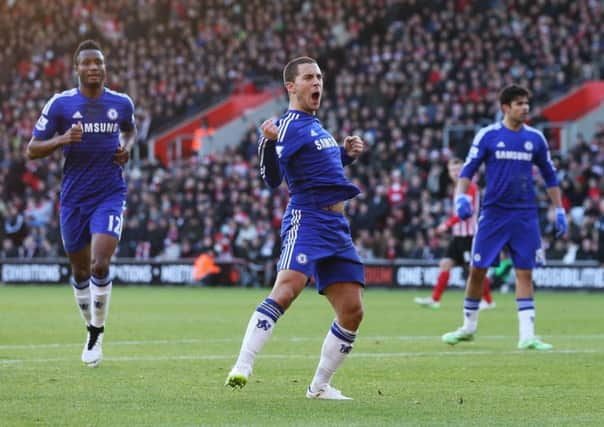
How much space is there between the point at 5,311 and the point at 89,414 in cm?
1336

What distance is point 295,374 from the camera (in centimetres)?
1099

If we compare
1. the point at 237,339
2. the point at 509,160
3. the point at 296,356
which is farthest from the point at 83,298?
the point at 509,160

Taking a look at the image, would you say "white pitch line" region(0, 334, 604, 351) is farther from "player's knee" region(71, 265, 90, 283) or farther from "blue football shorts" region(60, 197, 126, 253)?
"blue football shorts" region(60, 197, 126, 253)

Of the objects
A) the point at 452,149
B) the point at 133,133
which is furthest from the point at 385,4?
the point at 133,133

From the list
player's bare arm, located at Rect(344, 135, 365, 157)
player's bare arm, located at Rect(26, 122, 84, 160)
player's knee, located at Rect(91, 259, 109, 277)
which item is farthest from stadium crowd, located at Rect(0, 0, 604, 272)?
player's bare arm, located at Rect(344, 135, 365, 157)

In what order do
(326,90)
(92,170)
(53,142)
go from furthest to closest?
(326,90)
(92,170)
(53,142)

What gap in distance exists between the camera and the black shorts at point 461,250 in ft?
71.2

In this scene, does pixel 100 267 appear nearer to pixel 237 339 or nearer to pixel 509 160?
pixel 237 339

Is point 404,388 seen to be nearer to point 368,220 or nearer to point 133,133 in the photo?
point 133,133

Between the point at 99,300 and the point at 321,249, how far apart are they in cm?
339

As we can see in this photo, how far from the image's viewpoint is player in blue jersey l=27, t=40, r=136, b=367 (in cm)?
1187

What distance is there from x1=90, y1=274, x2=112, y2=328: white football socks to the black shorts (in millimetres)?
10635

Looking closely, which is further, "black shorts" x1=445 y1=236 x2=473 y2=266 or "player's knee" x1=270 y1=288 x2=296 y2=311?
"black shorts" x1=445 y1=236 x2=473 y2=266

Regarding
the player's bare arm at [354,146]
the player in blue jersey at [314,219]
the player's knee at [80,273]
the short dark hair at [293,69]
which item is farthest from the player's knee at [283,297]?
the player's knee at [80,273]
